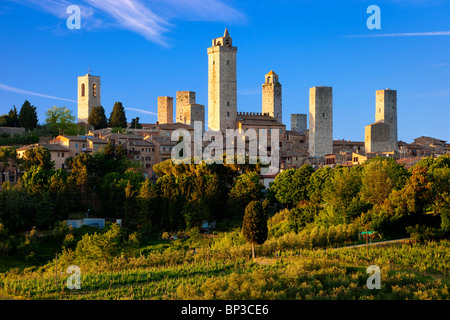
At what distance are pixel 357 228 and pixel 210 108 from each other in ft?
99.3

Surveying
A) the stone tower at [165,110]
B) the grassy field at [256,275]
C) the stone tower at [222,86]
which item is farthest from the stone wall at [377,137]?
the grassy field at [256,275]

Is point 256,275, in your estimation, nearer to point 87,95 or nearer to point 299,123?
point 299,123

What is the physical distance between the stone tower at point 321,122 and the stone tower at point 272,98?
14.8ft

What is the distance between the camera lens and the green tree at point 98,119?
62.6m

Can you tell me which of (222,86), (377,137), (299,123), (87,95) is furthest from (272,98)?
Answer: (87,95)

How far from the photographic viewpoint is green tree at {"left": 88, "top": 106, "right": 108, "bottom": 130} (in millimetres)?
62625

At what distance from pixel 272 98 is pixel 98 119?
17.7m

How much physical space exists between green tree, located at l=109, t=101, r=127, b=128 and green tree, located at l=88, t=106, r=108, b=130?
720mm

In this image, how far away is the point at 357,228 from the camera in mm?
28578

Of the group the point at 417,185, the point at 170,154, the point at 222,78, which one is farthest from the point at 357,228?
the point at 222,78

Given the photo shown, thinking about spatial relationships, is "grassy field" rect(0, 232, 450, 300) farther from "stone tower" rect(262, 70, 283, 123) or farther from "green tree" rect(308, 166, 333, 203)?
"stone tower" rect(262, 70, 283, 123)

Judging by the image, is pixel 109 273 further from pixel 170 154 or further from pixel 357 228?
pixel 170 154

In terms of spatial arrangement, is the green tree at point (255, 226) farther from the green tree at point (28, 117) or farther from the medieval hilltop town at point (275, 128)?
the green tree at point (28, 117)

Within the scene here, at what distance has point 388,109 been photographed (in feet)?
198
